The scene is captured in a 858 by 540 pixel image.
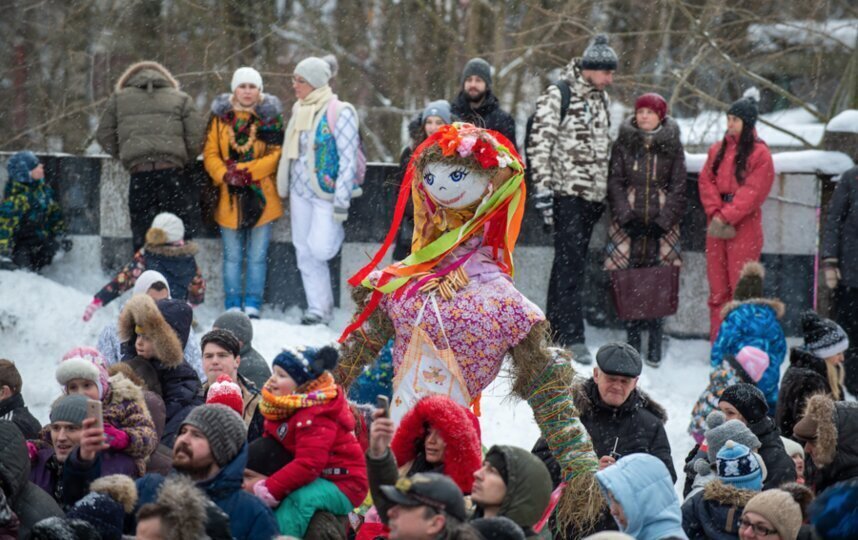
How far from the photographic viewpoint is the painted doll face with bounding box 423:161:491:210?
7.20 meters

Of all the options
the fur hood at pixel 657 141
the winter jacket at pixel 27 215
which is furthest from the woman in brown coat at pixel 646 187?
the winter jacket at pixel 27 215

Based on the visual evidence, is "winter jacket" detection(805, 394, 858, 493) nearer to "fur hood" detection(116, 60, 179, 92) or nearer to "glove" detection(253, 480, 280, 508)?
"glove" detection(253, 480, 280, 508)

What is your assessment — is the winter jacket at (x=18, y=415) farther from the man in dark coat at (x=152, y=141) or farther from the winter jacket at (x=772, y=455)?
the man in dark coat at (x=152, y=141)

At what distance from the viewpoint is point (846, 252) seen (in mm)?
11094

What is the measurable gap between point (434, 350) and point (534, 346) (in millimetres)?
427

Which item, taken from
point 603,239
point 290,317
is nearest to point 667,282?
point 603,239

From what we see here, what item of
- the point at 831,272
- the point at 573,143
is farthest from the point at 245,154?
the point at 831,272

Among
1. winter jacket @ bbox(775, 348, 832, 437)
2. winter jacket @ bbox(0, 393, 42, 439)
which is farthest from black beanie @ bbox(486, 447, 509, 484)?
winter jacket @ bbox(775, 348, 832, 437)

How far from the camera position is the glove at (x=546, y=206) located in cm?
1095

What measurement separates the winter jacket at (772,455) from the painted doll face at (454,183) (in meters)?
1.76

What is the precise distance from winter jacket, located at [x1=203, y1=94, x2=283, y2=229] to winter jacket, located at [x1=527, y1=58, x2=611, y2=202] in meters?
1.81

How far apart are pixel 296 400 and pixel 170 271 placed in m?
4.78

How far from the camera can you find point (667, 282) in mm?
11305

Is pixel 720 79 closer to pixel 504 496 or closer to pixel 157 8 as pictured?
pixel 157 8
